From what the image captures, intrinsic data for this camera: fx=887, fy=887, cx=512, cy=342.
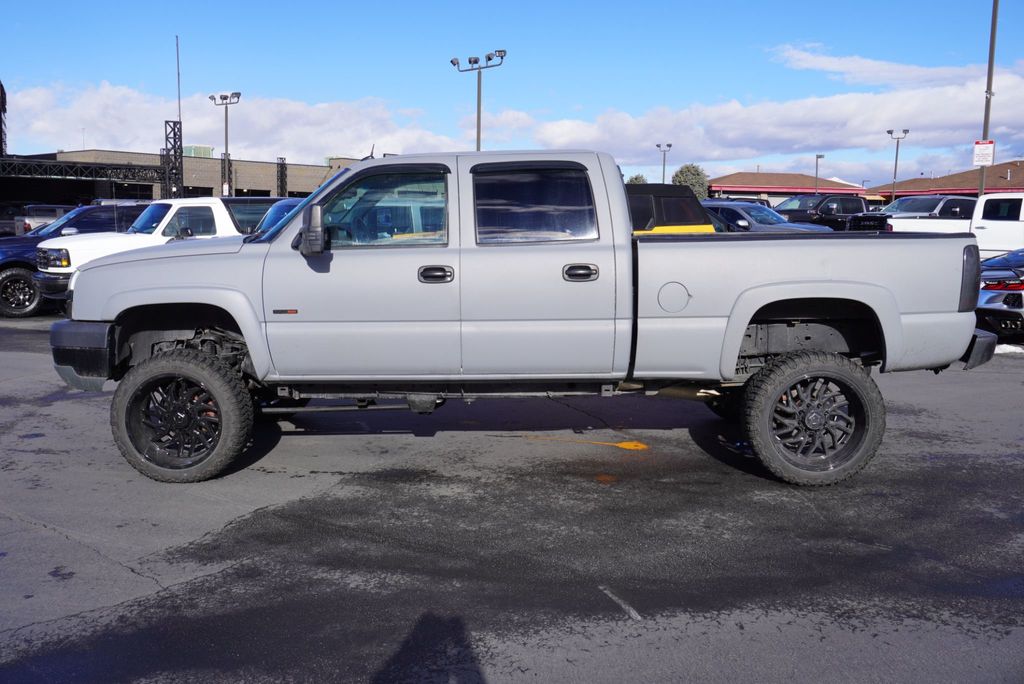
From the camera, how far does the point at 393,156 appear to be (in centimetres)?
598

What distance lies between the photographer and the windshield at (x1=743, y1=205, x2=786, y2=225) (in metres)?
19.7

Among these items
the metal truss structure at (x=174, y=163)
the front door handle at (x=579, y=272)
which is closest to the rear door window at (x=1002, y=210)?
the front door handle at (x=579, y=272)

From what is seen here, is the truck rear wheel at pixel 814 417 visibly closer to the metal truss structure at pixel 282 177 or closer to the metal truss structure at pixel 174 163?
the metal truss structure at pixel 174 163

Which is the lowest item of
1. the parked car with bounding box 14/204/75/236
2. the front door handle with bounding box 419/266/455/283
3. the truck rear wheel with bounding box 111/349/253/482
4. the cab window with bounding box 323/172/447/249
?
the truck rear wheel with bounding box 111/349/253/482

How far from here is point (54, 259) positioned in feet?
47.6

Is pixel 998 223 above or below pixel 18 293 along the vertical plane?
above

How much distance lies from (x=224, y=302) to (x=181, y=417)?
35.3 inches

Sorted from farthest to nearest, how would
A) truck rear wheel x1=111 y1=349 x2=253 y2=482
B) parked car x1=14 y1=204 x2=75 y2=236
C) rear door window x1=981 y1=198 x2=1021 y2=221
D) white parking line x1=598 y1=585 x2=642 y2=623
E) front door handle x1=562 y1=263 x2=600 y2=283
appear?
parked car x1=14 y1=204 x2=75 y2=236, rear door window x1=981 y1=198 x2=1021 y2=221, truck rear wheel x1=111 y1=349 x2=253 y2=482, front door handle x1=562 y1=263 x2=600 y2=283, white parking line x1=598 y1=585 x2=642 y2=623

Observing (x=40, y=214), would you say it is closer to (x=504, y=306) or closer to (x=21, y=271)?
(x=21, y=271)

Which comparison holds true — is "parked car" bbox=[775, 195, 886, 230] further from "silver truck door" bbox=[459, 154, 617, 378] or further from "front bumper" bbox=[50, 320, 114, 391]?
"front bumper" bbox=[50, 320, 114, 391]

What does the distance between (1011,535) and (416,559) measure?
10.9 ft

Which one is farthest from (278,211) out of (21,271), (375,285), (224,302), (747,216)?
(747,216)

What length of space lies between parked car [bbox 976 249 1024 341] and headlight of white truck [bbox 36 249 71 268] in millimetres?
13896

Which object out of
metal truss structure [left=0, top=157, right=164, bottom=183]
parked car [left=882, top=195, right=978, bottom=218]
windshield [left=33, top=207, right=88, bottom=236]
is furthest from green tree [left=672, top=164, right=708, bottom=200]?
windshield [left=33, top=207, right=88, bottom=236]
